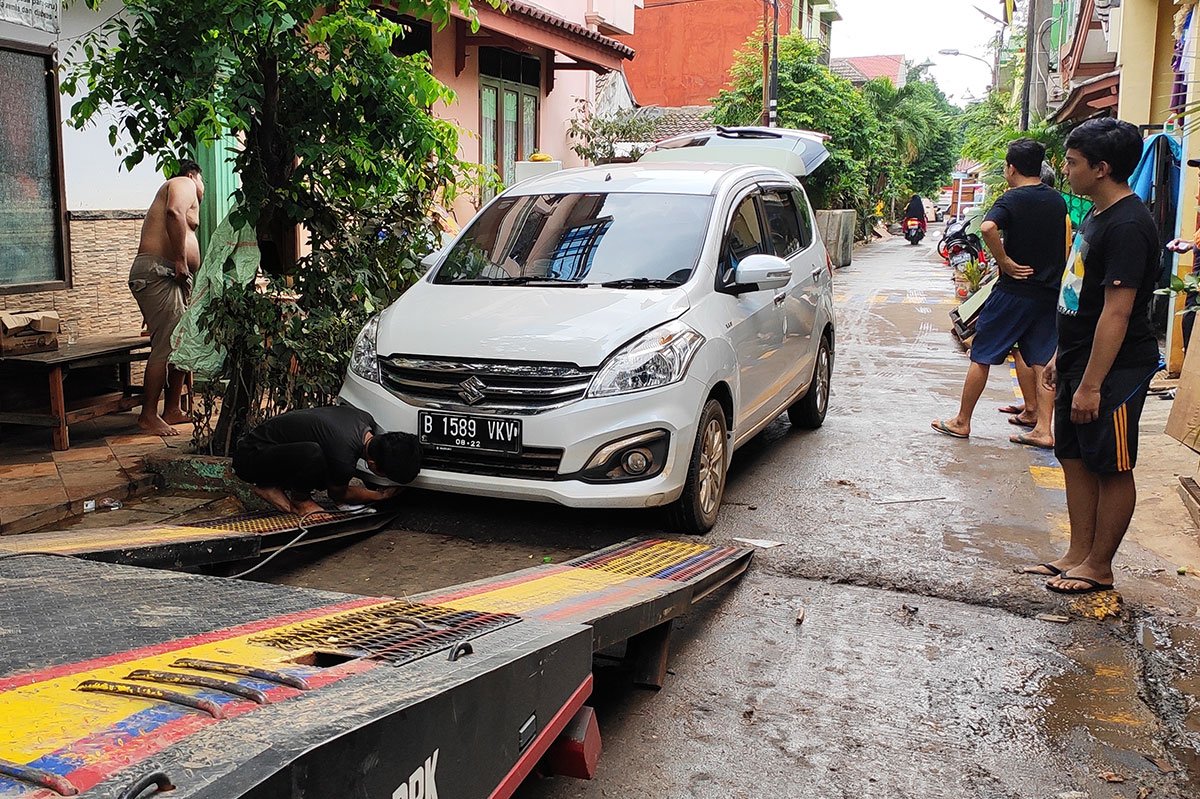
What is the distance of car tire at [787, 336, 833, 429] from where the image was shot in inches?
328

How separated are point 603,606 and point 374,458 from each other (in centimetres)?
219

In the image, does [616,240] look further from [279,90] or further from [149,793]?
[149,793]

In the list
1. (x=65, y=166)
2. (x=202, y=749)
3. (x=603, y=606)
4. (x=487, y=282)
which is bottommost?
(x=603, y=606)

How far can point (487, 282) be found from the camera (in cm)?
636

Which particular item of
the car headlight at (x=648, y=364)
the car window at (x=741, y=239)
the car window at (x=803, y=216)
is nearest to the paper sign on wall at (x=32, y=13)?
the car headlight at (x=648, y=364)

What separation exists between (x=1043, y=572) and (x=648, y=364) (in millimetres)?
2111

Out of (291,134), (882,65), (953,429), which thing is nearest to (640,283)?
(291,134)

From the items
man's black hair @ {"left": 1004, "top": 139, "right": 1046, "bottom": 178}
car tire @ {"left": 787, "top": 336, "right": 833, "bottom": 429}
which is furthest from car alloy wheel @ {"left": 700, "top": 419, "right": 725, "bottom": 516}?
man's black hair @ {"left": 1004, "top": 139, "right": 1046, "bottom": 178}

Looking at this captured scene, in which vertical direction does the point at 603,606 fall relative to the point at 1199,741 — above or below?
above

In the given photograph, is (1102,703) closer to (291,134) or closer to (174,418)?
(291,134)

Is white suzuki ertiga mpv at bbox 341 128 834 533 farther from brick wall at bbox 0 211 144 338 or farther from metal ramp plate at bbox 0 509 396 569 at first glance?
brick wall at bbox 0 211 144 338

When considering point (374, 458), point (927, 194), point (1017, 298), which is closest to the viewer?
point (374, 458)

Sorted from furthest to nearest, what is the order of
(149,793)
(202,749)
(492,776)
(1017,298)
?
(1017,298) → (492,776) → (202,749) → (149,793)

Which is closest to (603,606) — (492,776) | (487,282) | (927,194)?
(492,776)
